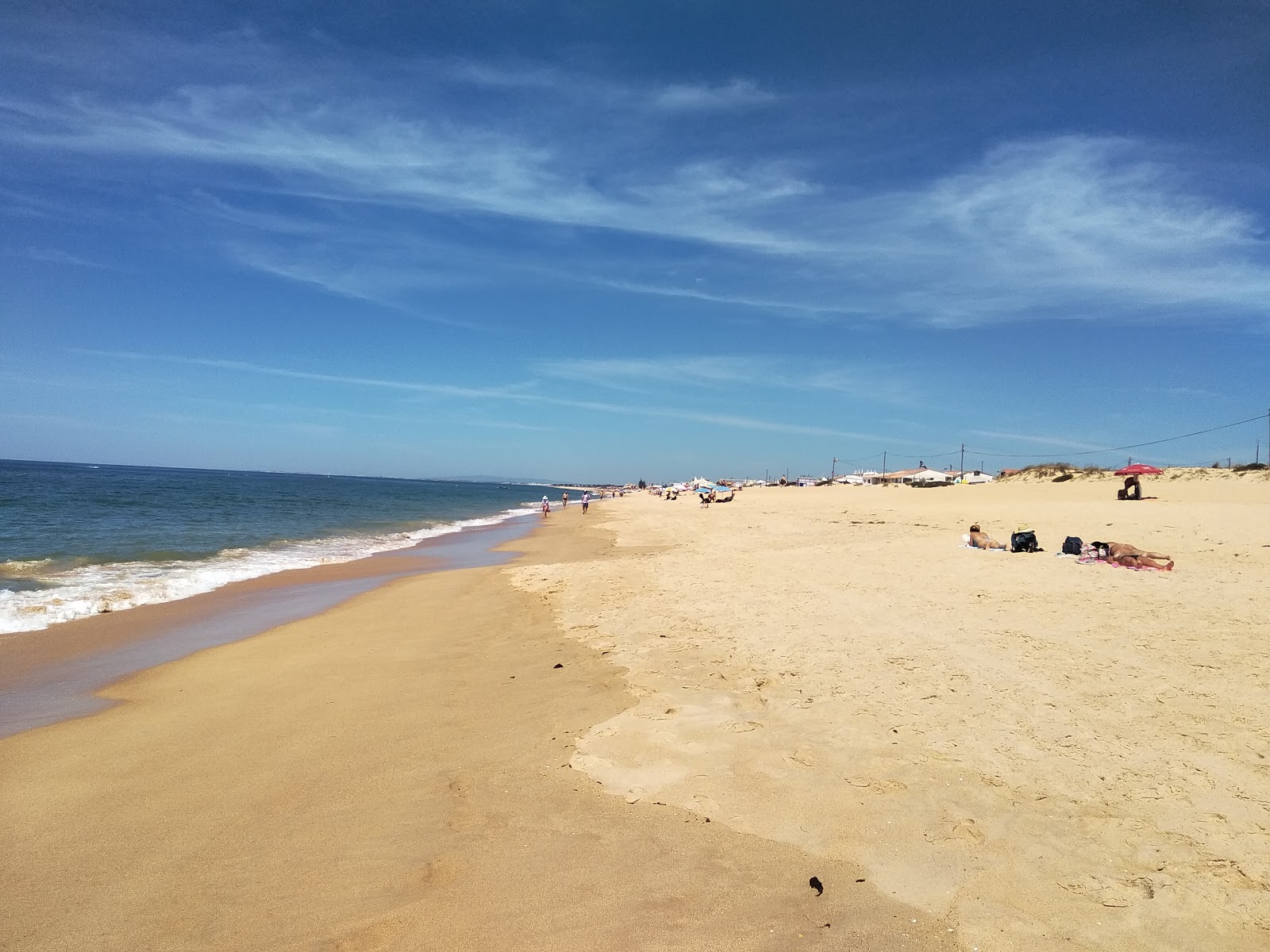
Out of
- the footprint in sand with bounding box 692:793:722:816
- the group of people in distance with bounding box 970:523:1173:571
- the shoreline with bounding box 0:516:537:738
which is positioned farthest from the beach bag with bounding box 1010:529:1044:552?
the shoreline with bounding box 0:516:537:738

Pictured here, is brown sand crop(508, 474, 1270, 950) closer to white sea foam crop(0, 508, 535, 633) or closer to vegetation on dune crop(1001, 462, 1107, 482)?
white sea foam crop(0, 508, 535, 633)

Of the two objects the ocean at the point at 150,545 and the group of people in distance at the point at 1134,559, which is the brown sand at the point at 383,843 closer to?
the ocean at the point at 150,545

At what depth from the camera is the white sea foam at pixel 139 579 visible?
10.9 m

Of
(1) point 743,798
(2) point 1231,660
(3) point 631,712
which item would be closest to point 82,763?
(3) point 631,712

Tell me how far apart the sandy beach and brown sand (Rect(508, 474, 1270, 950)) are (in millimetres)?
23

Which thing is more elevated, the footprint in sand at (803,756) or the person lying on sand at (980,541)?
the person lying on sand at (980,541)

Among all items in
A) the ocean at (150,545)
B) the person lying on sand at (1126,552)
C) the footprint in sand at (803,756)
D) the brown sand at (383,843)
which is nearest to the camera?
the brown sand at (383,843)

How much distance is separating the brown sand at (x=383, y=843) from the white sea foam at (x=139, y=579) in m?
6.02

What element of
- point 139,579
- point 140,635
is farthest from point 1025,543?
point 139,579

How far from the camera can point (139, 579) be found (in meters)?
14.2

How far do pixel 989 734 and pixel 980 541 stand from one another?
10079mm

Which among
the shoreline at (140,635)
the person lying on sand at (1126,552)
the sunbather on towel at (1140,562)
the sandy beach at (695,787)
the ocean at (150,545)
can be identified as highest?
the person lying on sand at (1126,552)

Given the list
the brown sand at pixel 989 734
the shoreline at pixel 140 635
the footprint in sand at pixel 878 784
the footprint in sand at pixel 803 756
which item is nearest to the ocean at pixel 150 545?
the shoreline at pixel 140 635

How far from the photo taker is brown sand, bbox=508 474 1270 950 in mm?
3172
